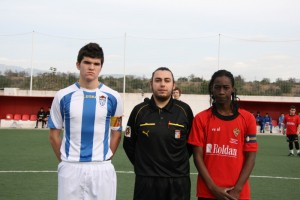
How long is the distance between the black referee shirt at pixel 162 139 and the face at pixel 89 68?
66 centimetres

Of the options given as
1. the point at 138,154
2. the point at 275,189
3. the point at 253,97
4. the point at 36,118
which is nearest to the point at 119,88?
the point at 36,118

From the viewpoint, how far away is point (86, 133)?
4344mm

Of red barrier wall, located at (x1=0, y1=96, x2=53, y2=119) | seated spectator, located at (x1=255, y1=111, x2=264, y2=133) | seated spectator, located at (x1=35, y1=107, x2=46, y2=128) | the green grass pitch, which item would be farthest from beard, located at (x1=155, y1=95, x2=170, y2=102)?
red barrier wall, located at (x1=0, y1=96, x2=53, y2=119)

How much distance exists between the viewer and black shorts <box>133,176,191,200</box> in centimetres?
454

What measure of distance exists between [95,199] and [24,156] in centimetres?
1084

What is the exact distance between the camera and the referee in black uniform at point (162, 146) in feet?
14.9

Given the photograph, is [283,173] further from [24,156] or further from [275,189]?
[24,156]

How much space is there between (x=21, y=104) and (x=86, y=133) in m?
33.3

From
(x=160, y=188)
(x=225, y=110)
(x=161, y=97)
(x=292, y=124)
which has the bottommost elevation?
(x=160, y=188)

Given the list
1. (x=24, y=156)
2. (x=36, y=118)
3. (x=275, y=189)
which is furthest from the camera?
(x=36, y=118)

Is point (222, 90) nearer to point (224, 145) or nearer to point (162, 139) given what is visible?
point (224, 145)

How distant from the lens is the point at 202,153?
430 centimetres

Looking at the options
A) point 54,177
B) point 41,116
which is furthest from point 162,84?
point 41,116

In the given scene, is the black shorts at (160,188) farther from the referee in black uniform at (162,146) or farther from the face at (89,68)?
the face at (89,68)
